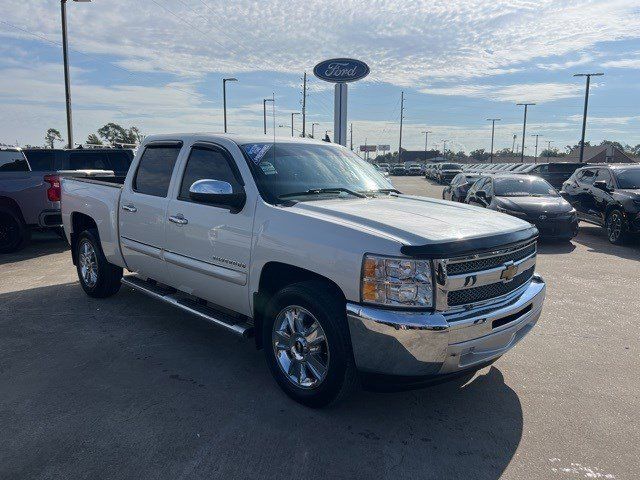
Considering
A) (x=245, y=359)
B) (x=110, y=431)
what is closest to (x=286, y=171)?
(x=245, y=359)

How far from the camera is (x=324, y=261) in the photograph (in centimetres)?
328

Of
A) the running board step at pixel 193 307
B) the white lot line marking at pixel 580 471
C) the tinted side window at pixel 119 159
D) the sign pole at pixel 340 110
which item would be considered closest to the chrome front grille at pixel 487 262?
the white lot line marking at pixel 580 471

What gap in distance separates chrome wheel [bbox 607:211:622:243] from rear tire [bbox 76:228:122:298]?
976 centimetres

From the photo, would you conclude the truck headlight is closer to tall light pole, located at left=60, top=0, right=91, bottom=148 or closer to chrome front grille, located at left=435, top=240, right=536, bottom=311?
chrome front grille, located at left=435, top=240, right=536, bottom=311

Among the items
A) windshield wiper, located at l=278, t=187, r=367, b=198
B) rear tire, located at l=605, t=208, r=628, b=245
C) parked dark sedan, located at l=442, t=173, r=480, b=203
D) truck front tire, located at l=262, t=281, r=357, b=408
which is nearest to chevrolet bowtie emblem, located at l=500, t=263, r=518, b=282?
truck front tire, located at l=262, t=281, r=357, b=408

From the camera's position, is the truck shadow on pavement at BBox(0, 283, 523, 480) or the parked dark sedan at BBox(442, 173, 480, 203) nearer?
the truck shadow on pavement at BBox(0, 283, 523, 480)

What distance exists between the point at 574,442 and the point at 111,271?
5136mm

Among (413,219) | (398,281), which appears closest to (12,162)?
(413,219)

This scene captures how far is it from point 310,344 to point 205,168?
195 cm

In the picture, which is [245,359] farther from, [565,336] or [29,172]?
[29,172]

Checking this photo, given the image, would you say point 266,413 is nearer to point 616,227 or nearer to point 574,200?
point 616,227

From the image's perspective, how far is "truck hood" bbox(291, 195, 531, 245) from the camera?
3.18m

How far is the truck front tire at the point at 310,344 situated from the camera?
3279 millimetres

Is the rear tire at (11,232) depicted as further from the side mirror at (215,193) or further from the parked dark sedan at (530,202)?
the parked dark sedan at (530,202)
